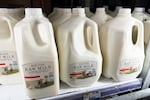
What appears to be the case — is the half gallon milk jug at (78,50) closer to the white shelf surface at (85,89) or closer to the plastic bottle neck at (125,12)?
the white shelf surface at (85,89)

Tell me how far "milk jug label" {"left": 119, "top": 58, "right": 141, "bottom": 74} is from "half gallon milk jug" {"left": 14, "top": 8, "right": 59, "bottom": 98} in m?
0.32

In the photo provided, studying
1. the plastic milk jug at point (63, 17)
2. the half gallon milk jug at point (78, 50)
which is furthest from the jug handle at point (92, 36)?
the plastic milk jug at point (63, 17)

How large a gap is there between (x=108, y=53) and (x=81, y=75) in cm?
17

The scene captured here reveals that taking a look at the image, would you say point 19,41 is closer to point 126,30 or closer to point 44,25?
point 44,25

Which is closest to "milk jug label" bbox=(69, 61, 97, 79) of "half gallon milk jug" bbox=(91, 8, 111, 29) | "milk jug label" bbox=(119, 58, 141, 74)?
"milk jug label" bbox=(119, 58, 141, 74)

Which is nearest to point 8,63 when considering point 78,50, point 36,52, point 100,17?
point 36,52

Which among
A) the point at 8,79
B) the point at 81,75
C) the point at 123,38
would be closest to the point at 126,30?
the point at 123,38

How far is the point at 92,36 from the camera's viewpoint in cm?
79

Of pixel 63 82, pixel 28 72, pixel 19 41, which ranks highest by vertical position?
pixel 19 41

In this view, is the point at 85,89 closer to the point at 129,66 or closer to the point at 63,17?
the point at 129,66

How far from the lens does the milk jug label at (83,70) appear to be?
0.77 meters

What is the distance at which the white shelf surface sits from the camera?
750mm

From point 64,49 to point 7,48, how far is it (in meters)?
0.23

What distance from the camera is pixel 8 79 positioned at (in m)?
0.79
